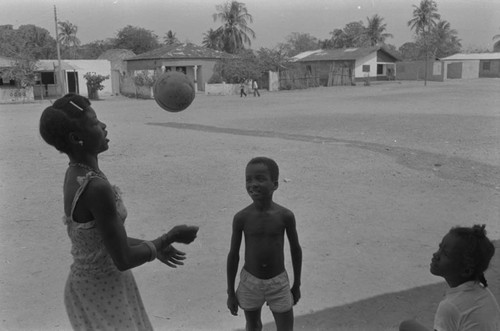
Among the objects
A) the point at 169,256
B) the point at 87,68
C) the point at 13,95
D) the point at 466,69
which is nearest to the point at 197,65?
the point at 87,68

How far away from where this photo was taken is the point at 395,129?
13.3 metres

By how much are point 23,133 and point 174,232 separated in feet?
42.7

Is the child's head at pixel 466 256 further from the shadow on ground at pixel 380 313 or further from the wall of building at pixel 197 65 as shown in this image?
the wall of building at pixel 197 65

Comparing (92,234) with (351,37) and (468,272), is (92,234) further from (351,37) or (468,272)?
(351,37)

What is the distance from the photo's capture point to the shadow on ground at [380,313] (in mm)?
3314

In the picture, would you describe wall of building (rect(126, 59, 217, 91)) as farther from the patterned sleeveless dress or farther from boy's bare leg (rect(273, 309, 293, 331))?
the patterned sleeveless dress

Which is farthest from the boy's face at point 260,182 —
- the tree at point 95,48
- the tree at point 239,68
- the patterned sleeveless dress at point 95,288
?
the tree at point 95,48

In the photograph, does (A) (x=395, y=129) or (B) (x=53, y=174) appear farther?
(A) (x=395, y=129)

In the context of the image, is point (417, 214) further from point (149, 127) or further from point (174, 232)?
point (149, 127)

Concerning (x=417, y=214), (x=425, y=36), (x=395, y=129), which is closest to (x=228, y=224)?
(x=417, y=214)

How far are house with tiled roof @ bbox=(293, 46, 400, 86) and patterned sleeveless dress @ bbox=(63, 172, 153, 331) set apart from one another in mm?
46516

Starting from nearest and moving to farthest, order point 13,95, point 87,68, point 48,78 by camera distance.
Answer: point 13,95, point 48,78, point 87,68

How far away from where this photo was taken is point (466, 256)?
1.94 metres

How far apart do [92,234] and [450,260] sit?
4.42 feet
